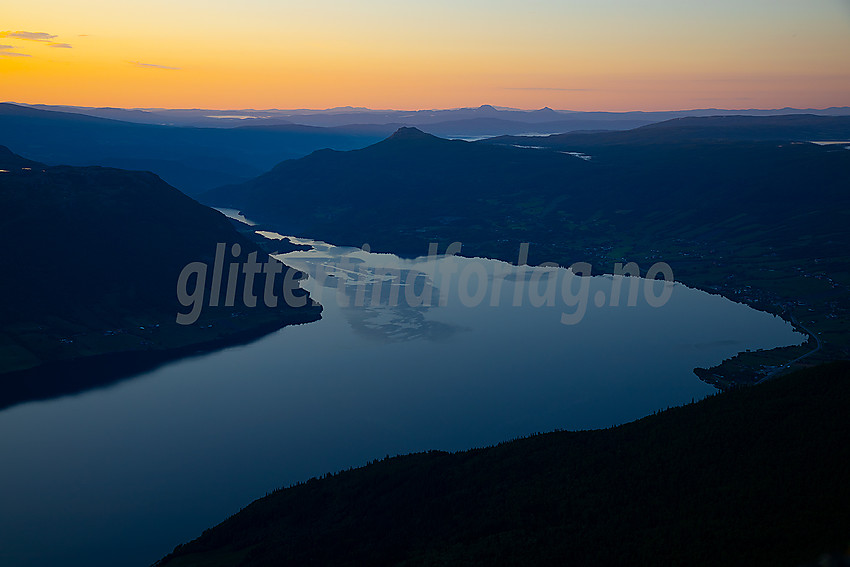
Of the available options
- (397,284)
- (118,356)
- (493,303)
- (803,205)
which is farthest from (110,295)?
(803,205)

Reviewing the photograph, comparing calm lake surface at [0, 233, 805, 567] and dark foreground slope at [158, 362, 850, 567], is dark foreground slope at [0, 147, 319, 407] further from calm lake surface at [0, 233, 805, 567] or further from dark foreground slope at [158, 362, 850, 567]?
dark foreground slope at [158, 362, 850, 567]

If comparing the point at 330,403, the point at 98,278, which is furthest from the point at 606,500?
the point at 98,278

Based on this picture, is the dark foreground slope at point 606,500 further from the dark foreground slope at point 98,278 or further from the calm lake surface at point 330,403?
the dark foreground slope at point 98,278

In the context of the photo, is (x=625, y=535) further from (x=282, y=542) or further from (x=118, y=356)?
(x=118, y=356)

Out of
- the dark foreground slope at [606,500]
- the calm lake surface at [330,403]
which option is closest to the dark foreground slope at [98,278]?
the calm lake surface at [330,403]

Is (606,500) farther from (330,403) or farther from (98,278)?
(98,278)

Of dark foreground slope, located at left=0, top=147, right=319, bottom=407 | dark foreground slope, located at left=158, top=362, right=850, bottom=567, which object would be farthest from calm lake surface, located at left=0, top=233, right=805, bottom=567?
dark foreground slope, located at left=158, top=362, right=850, bottom=567
